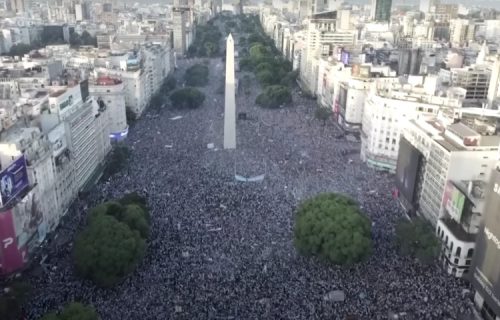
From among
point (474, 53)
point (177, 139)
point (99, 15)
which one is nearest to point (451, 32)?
point (474, 53)

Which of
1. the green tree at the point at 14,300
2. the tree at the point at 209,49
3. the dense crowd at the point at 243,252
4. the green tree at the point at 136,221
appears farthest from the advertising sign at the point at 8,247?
the tree at the point at 209,49

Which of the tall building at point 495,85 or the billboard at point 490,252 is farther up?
the tall building at point 495,85

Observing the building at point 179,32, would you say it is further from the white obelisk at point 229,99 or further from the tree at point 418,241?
the tree at point 418,241

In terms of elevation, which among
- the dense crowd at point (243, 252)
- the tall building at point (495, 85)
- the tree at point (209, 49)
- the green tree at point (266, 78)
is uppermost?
the tall building at point (495, 85)

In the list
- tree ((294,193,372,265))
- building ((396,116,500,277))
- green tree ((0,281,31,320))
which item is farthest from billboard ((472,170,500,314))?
green tree ((0,281,31,320))

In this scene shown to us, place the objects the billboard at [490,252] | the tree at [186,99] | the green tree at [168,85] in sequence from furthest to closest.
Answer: the green tree at [168,85] < the tree at [186,99] < the billboard at [490,252]

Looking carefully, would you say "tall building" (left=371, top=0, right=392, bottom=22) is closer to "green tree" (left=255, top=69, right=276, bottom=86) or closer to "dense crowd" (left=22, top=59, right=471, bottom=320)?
"green tree" (left=255, top=69, right=276, bottom=86)

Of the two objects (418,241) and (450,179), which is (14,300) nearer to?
(418,241)
